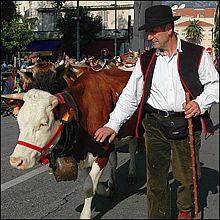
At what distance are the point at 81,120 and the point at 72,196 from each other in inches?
61.6

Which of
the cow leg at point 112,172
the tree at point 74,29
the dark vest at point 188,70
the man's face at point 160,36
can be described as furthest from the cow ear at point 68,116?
the tree at point 74,29

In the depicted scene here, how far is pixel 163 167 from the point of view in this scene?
4184mm

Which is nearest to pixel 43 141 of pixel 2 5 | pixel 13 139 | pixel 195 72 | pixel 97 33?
pixel 195 72

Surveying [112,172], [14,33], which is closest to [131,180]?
[112,172]

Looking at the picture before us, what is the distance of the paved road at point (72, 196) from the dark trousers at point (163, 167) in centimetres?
38

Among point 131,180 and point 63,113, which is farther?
point 131,180

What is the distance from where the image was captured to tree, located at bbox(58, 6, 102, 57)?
48.0 metres

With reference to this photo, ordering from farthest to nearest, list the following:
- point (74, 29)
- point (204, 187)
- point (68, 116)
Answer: point (74, 29), point (204, 187), point (68, 116)

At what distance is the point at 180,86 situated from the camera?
383 centimetres

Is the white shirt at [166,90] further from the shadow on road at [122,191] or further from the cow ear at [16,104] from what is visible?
the shadow on road at [122,191]

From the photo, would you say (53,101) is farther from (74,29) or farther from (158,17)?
(74,29)

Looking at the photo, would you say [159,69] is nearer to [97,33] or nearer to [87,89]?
[87,89]

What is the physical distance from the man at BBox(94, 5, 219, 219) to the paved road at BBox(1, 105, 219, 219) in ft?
1.73

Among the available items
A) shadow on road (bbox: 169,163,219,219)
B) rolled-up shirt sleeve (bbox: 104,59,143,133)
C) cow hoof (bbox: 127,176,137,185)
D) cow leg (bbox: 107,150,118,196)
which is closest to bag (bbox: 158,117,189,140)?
rolled-up shirt sleeve (bbox: 104,59,143,133)
